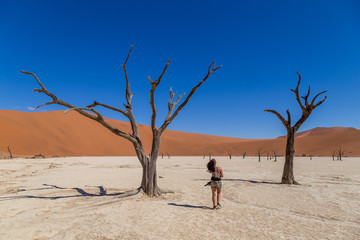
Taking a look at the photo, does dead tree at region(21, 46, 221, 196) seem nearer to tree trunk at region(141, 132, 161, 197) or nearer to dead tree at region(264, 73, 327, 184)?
tree trunk at region(141, 132, 161, 197)

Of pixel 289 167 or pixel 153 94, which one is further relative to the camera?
pixel 289 167

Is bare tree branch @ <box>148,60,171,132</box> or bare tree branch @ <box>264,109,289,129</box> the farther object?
bare tree branch @ <box>264,109,289,129</box>

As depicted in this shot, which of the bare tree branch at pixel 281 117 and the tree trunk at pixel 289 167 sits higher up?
the bare tree branch at pixel 281 117

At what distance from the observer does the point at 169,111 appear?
323 inches

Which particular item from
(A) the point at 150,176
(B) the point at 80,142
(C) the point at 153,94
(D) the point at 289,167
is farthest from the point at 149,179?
(B) the point at 80,142

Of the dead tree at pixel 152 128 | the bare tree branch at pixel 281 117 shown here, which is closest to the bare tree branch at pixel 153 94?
the dead tree at pixel 152 128

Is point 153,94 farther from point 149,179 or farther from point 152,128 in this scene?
point 149,179

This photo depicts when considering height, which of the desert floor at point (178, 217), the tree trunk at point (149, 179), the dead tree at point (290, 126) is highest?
the dead tree at point (290, 126)

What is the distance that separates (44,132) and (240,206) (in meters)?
52.5

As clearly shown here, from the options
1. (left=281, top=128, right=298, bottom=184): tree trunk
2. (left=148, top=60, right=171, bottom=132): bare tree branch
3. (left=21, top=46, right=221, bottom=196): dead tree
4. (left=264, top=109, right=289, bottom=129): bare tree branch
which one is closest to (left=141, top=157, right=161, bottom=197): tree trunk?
(left=21, top=46, right=221, bottom=196): dead tree

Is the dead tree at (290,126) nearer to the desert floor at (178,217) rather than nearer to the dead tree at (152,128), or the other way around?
the desert floor at (178,217)

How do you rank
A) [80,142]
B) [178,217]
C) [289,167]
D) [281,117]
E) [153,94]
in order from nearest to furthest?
[178,217] → [153,94] → [289,167] → [281,117] → [80,142]

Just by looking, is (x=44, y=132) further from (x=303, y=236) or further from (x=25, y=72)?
(x=303, y=236)

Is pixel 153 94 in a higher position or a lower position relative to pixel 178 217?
higher
